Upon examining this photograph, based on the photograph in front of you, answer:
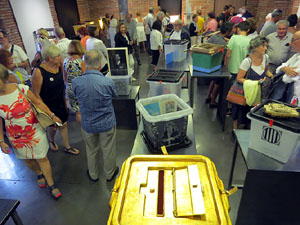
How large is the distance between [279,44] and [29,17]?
5.73 meters

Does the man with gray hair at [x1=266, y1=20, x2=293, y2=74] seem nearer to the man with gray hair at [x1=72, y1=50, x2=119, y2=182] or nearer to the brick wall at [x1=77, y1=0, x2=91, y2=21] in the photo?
the man with gray hair at [x1=72, y1=50, x2=119, y2=182]

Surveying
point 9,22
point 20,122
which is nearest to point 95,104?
point 20,122

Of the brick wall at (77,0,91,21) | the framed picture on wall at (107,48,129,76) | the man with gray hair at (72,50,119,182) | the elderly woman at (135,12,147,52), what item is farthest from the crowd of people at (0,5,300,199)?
the brick wall at (77,0,91,21)

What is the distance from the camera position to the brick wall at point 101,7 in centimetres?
882

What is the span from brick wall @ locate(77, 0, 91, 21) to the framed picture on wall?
21.8 ft

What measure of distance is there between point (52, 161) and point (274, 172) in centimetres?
258

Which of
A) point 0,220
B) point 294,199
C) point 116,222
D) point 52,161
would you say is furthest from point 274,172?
point 52,161

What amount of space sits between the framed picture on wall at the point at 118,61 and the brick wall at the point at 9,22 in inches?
134

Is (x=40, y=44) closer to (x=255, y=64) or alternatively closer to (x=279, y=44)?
(x=255, y=64)

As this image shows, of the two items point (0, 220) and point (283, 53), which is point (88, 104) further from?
point (283, 53)

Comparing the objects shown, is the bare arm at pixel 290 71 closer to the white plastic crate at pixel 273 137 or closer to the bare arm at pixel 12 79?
the white plastic crate at pixel 273 137

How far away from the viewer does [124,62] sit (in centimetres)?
271

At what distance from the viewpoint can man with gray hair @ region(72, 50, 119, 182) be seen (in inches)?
72.0

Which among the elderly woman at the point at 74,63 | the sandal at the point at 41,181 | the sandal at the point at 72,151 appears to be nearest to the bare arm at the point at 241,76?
the elderly woman at the point at 74,63
